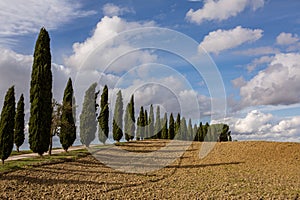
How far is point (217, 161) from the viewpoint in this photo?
2498 centimetres

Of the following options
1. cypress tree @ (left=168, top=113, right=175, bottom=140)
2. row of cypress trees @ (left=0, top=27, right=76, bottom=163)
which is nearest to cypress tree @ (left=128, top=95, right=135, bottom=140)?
cypress tree @ (left=168, top=113, right=175, bottom=140)

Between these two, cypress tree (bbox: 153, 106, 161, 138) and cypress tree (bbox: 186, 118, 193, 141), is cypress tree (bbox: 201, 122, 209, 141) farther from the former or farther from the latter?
cypress tree (bbox: 153, 106, 161, 138)

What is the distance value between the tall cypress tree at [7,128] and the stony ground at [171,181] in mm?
3035

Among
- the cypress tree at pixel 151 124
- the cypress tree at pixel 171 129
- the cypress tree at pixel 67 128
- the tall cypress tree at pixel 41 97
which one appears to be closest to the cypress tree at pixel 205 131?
the cypress tree at pixel 171 129

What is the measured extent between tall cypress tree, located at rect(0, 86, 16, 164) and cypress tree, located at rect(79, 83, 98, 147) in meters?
13.5

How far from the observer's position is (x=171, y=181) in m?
16.4

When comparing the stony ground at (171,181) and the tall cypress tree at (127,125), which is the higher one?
the tall cypress tree at (127,125)

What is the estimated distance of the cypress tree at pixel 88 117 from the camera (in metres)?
35.0

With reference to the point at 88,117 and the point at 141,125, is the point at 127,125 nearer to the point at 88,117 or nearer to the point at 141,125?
the point at 141,125

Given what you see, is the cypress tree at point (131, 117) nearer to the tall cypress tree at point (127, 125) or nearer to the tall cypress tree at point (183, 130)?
the tall cypress tree at point (127, 125)

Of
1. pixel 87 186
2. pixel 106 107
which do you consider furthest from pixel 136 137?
pixel 87 186

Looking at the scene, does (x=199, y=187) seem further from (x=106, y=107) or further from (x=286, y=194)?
(x=106, y=107)

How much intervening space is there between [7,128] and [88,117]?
14627mm

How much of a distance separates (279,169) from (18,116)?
1051 inches
